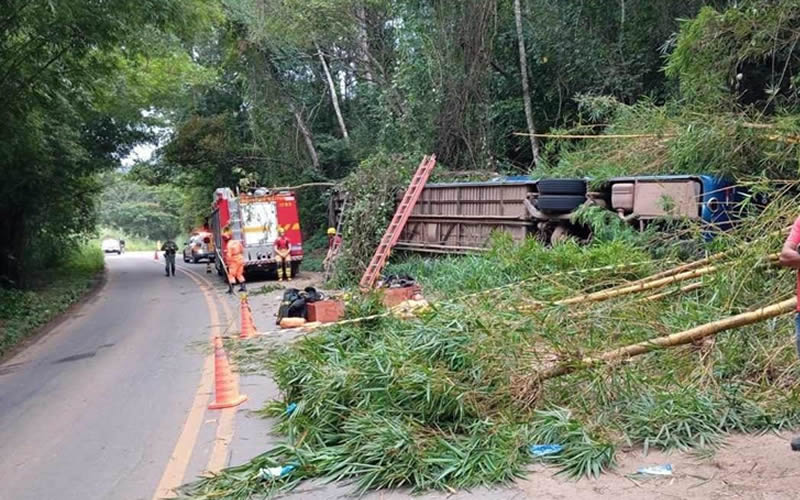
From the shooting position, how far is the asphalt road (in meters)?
4.78

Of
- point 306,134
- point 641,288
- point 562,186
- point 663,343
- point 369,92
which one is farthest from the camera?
point 306,134

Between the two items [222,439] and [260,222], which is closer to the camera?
[222,439]

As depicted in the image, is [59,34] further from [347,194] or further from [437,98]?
[437,98]

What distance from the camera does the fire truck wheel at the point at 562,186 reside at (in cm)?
1116

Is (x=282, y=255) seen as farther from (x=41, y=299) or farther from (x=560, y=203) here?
(x=560, y=203)

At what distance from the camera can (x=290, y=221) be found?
812 inches

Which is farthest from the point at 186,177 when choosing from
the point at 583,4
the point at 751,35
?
the point at 751,35

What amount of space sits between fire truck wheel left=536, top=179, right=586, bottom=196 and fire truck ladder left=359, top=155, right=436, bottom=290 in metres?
4.72

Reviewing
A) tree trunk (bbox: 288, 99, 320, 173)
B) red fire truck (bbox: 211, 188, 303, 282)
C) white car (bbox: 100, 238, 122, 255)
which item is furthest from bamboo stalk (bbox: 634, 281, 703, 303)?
white car (bbox: 100, 238, 122, 255)

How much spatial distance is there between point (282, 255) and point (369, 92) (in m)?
9.35

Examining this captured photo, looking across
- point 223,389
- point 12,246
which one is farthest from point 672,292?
point 12,246

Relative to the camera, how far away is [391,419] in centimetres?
462

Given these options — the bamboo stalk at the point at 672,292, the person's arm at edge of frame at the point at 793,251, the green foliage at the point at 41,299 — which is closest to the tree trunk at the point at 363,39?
the green foliage at the point at 41,299

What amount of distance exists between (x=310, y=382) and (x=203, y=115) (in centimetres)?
2969
